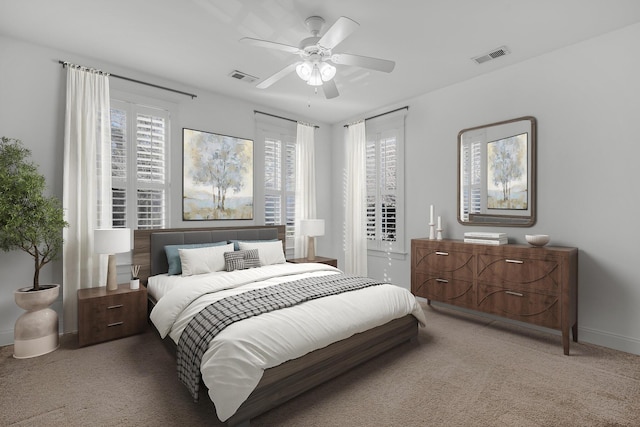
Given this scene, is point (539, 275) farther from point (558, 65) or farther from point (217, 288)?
point (217, 288)

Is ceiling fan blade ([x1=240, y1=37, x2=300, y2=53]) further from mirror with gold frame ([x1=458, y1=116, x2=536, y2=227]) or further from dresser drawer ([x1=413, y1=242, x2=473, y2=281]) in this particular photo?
dresser drawer ([x1=413, y1=242, x2=473, y2=281])

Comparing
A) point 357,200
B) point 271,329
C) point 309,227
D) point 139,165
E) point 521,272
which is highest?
point 139,165

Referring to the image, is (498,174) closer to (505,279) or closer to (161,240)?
(505,279)

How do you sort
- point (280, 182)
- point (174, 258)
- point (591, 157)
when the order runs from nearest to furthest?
point (591, 157) < point (174, 258) < point (280, 182)

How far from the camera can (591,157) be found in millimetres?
3135

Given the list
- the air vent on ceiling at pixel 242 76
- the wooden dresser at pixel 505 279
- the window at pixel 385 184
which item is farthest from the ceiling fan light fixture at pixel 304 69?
the wooden dresser at pixel 505 279

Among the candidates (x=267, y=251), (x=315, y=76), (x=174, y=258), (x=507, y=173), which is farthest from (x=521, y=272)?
(x=174, y=258)

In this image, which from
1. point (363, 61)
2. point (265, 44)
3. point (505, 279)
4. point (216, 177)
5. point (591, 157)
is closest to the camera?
point (265, 44)

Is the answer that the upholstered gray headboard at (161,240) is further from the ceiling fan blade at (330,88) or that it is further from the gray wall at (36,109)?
the ceiling fan blade at (330,88)

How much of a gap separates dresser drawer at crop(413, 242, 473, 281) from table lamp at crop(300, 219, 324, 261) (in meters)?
1.57

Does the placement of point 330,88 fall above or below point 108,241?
above

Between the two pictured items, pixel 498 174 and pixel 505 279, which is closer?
pixel 505 279

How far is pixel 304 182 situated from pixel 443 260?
260cm

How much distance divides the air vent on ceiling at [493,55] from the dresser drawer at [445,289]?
2.47 m
